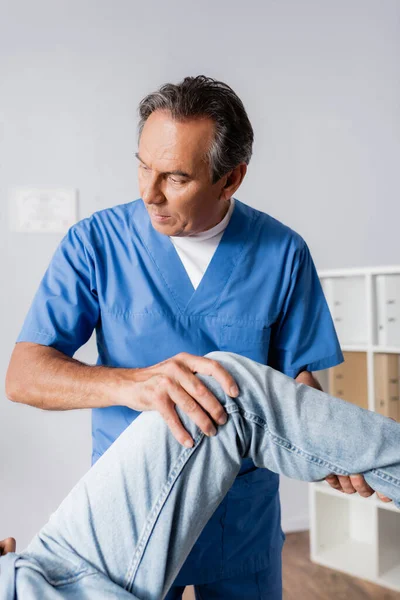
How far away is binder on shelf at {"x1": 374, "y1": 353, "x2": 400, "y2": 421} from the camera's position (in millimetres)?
2350

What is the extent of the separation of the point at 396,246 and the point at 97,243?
2029mm

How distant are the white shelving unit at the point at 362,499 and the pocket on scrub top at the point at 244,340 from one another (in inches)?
45.3

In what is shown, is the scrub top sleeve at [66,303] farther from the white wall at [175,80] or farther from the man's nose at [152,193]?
the white wall at [175,80]

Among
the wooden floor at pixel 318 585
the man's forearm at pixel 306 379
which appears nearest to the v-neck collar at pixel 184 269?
the man's forearm at pixel 306 379

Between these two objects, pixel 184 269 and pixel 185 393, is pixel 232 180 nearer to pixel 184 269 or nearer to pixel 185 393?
pixel 184 269

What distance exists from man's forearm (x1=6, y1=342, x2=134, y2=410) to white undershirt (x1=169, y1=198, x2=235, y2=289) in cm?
31

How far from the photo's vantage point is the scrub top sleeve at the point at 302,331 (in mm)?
1325

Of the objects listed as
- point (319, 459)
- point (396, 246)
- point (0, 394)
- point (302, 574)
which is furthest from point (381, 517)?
point (319, 459)

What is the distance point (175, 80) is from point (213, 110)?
1.49 meters

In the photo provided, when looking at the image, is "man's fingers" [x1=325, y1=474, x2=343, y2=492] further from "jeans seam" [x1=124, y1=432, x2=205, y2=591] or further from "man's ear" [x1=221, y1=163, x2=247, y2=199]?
"man's ear" [x1=221, y1=163, x2=247, y2=199]

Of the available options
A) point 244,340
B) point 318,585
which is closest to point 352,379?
point 318,585

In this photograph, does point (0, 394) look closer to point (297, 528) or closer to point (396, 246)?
point (297, 528)

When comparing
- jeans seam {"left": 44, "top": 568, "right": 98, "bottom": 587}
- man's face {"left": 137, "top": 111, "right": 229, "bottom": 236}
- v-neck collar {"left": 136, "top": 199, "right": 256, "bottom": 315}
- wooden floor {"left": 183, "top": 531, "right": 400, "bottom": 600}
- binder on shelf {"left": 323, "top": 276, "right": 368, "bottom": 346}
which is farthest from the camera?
binder on shelf {"left": 323, "top": 276, "right": 368, "bottom": 346}

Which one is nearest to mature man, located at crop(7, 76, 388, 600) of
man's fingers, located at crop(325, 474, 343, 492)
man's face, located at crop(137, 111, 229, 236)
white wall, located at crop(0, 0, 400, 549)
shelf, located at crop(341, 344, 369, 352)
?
man's face, located at crop(137, 111, 229, 236)
